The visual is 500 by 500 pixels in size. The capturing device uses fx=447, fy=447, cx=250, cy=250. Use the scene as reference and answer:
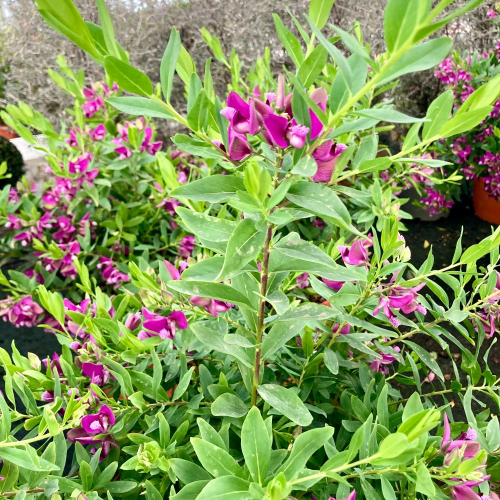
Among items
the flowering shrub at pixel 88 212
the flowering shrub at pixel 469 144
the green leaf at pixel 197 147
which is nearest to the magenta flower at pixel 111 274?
the flowering shrub at pixel 88 212

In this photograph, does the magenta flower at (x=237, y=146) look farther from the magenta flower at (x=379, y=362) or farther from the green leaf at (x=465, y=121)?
the magenta flower at (x=379, y=362)

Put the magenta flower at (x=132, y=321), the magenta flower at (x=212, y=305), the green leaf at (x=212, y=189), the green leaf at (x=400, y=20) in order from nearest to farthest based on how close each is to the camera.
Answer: the green leaf at (x=400, y=20) → the green leaf at (x=212, y=189) → the magenta flower at (x=212, y=305) → the magenta flower at (x=132, y=321)

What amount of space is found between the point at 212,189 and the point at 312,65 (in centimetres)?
13

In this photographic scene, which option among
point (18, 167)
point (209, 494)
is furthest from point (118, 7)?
point (209, 494)

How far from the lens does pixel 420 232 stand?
2445mm

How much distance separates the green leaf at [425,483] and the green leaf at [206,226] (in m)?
0.27

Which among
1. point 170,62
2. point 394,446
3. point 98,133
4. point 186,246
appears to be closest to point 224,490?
point 394,446

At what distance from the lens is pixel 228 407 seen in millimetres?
503

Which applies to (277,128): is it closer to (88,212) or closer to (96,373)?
(96,373)

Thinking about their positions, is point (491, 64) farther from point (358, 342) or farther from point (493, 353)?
point (358, 342)

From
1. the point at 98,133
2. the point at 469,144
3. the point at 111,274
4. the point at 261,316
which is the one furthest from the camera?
the point at 469,144

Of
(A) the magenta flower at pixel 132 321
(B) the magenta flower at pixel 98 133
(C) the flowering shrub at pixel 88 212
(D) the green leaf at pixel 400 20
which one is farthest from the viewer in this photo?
(B) the magenta flower at pixel 98 133

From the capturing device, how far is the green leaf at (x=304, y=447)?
39 cm

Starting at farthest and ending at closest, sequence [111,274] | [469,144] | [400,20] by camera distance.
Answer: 1. [469,144]
2. [111,274]
3. [400,20]
